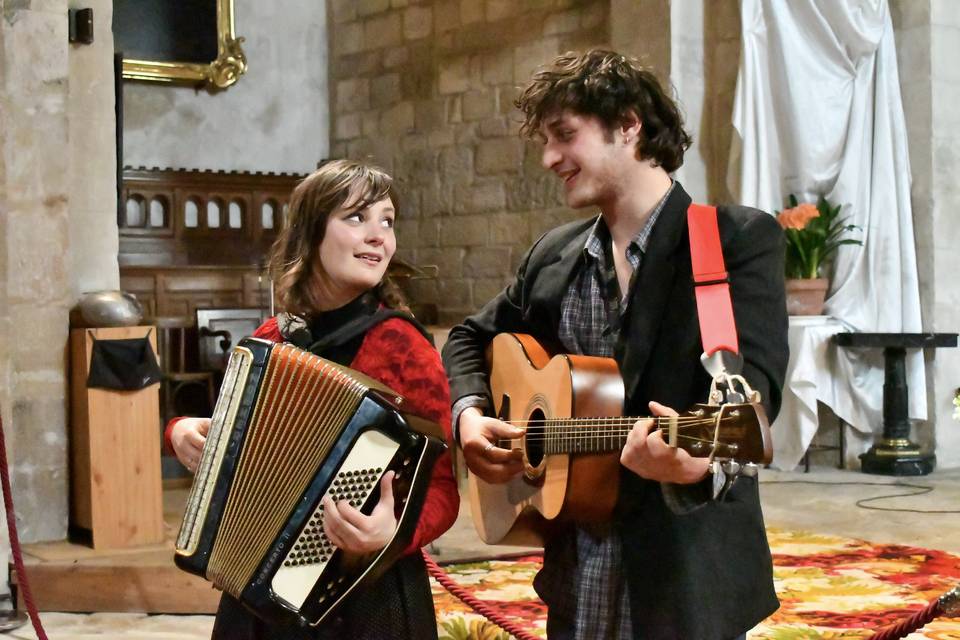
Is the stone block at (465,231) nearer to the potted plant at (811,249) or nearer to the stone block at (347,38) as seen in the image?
the stone block at (347,38)

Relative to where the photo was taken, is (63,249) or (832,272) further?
(832,272)

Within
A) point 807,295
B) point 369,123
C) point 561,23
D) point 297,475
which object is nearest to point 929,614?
point 297,475

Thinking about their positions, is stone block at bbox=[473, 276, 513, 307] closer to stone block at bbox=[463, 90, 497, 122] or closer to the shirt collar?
stone block at bbox=[463, 90, 497, 122]

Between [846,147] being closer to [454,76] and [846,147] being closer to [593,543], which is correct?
[454,76]

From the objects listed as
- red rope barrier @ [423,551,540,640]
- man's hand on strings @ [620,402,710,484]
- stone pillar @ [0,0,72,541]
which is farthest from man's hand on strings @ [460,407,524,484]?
stone pillar @ [0,0,72,541]

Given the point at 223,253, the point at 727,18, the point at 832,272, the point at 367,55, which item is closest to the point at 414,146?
the point at 367,55

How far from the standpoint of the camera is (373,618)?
1.95 metres

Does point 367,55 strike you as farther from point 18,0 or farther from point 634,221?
point 634,221

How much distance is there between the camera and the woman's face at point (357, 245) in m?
2.04

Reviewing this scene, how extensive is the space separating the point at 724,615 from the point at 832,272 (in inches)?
204

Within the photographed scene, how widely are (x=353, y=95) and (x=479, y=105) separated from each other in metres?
1.42

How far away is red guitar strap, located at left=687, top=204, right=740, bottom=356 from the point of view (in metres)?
1.74

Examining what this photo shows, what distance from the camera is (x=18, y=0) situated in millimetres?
4531

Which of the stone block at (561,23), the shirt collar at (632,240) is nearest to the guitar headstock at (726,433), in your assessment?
the shirt collar at (632,240)
